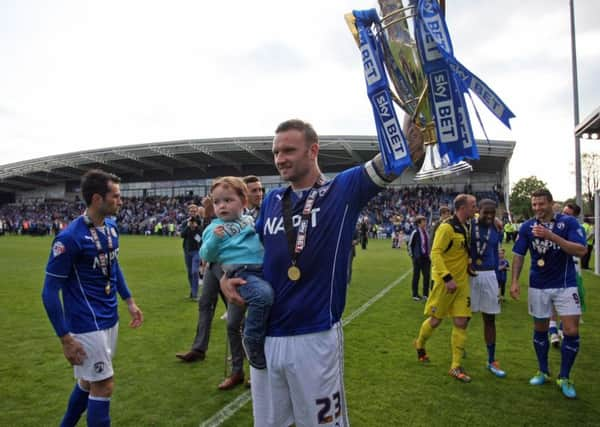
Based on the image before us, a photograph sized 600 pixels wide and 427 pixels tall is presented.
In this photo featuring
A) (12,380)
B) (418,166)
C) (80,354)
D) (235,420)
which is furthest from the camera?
(12,380)

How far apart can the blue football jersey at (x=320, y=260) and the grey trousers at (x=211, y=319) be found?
2.44 meters

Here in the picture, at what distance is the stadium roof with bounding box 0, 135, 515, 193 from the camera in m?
37.8

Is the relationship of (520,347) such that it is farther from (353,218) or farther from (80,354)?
(80,354)

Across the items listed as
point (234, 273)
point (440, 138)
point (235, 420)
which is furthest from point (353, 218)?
point (235, 420)

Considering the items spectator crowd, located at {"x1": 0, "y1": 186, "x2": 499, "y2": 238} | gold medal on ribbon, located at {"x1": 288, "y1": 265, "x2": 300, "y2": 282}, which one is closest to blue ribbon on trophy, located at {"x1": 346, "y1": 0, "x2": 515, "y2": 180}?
gold medal on ribbon, located at {"x1": 288, "y1": 265, "x2": 300, "y2": 282}

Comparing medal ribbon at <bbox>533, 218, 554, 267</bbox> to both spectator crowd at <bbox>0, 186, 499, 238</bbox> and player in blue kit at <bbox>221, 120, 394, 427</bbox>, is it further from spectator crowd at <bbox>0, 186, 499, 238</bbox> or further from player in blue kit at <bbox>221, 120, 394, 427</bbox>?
spectator crowd at <bbox>0, 186, 499, 238</bbox>

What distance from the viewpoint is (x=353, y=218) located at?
7.04 feet

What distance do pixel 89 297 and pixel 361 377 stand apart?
3167mm

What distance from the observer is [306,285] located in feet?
6.82

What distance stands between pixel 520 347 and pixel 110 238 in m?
5.83

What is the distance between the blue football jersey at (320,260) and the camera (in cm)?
205

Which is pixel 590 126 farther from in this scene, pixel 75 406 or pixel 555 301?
pixel 75 406

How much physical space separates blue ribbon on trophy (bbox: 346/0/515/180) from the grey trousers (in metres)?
3.10

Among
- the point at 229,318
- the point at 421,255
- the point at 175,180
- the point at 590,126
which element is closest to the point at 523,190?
the point at 175,180
